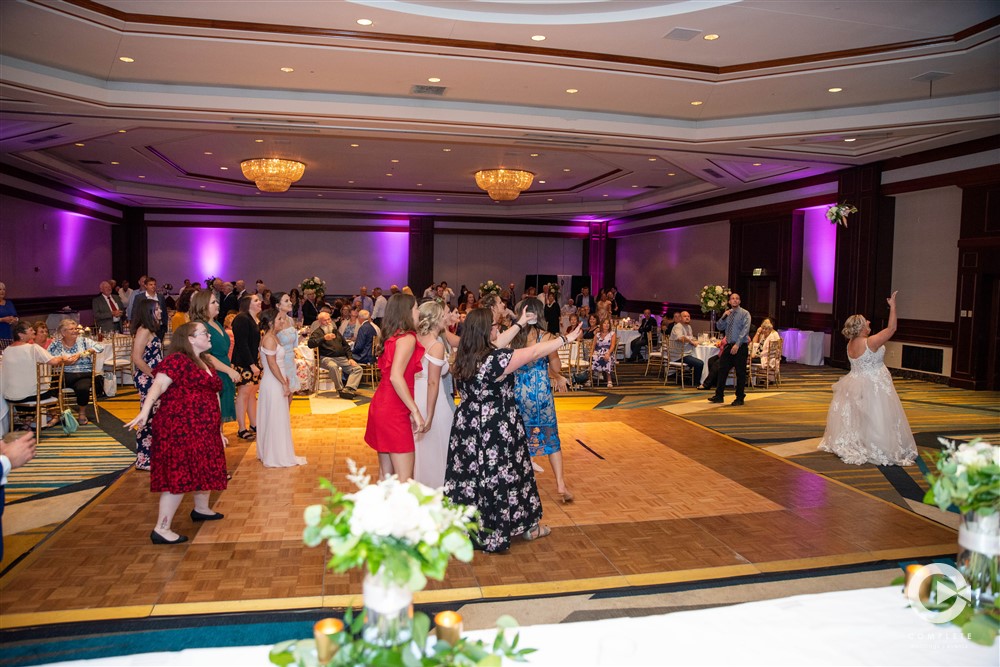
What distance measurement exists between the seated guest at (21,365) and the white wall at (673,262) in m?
14.5

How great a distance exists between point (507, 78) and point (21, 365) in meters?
6.12

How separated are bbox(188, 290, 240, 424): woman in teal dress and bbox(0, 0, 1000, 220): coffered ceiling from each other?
2.66 metres

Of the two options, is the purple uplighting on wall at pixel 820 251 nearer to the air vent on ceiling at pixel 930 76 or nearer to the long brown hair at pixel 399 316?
the air vent on ceiling at pixel 930 76

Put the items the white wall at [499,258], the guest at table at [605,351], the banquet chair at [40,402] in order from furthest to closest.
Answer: the white wall at [499,258], the guest at table at [605,351], the banquet chair at [40,402]

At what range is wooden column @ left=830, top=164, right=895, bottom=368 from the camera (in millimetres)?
12695

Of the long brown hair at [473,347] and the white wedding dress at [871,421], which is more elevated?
the long brown hair at [473,347]

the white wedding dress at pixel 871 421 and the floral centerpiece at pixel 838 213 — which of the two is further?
the floral centerpiece at pixel 838 213

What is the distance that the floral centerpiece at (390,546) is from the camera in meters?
1.41

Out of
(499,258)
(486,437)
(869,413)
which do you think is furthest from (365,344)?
(499,258)

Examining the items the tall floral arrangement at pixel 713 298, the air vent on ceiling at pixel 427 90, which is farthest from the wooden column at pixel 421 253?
the air vent on ceiling at pixel 427 90

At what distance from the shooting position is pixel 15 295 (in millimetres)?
13469

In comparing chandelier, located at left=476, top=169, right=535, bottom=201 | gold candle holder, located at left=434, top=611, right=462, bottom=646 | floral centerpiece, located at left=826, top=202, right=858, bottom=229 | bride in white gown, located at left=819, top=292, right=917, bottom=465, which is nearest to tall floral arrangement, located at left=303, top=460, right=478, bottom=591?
gold candle holder, located at left=434, top=611, right=462, bottom=646

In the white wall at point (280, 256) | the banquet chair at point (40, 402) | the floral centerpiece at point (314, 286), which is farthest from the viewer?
the white wall at point (280, 256)

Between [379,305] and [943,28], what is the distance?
43.8 feet
